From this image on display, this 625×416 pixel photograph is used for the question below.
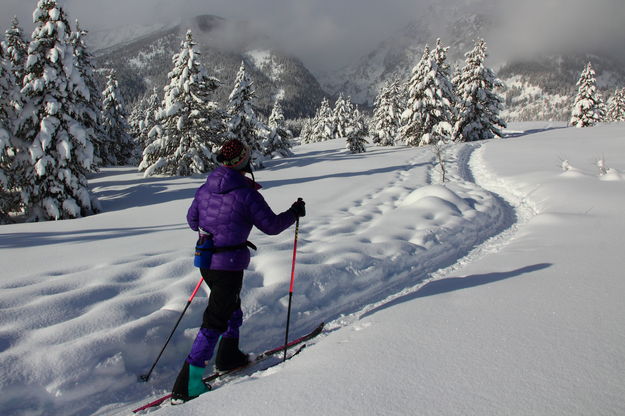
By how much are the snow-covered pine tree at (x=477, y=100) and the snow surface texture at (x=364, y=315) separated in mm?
31314

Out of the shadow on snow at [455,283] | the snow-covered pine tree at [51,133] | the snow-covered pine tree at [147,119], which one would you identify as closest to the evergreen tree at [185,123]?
the snow-covered pine tree at [51,133]

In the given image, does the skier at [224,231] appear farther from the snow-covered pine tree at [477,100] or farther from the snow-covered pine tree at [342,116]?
the snow-covered pine tree at [342,116]

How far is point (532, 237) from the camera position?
712 centimetres

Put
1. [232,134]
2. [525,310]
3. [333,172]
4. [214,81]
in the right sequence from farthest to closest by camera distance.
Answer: [232,134], [214,81], [333,172], [525,310]

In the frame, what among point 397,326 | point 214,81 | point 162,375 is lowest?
point 162,375

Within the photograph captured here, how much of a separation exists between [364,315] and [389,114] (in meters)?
43.0

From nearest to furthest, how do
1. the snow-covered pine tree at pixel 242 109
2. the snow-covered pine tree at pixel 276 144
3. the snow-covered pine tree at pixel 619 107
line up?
the snow-covered pine tree at pixel 242 109
the snow-covered pine tree at pixel 276 144
the snow-covered pine tree at pixel 619 107

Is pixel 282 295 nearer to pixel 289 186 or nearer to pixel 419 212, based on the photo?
pixel 419 212

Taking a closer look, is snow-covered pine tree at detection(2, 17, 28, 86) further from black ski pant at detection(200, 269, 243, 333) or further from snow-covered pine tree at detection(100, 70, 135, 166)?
black ski pant at detection(200, 269, 243, 333)

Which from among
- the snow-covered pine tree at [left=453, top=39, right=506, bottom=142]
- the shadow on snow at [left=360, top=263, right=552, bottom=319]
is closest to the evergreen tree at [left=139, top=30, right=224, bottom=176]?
the shadow on snow at [left=360, top=263, right=552, bottom=319]

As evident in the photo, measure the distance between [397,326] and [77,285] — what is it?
416 centimetres

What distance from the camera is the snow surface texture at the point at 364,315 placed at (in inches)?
103

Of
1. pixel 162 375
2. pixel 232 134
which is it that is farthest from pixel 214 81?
pixel 162 375

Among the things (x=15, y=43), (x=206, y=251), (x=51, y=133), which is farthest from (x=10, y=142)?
(x=206, y=251)
